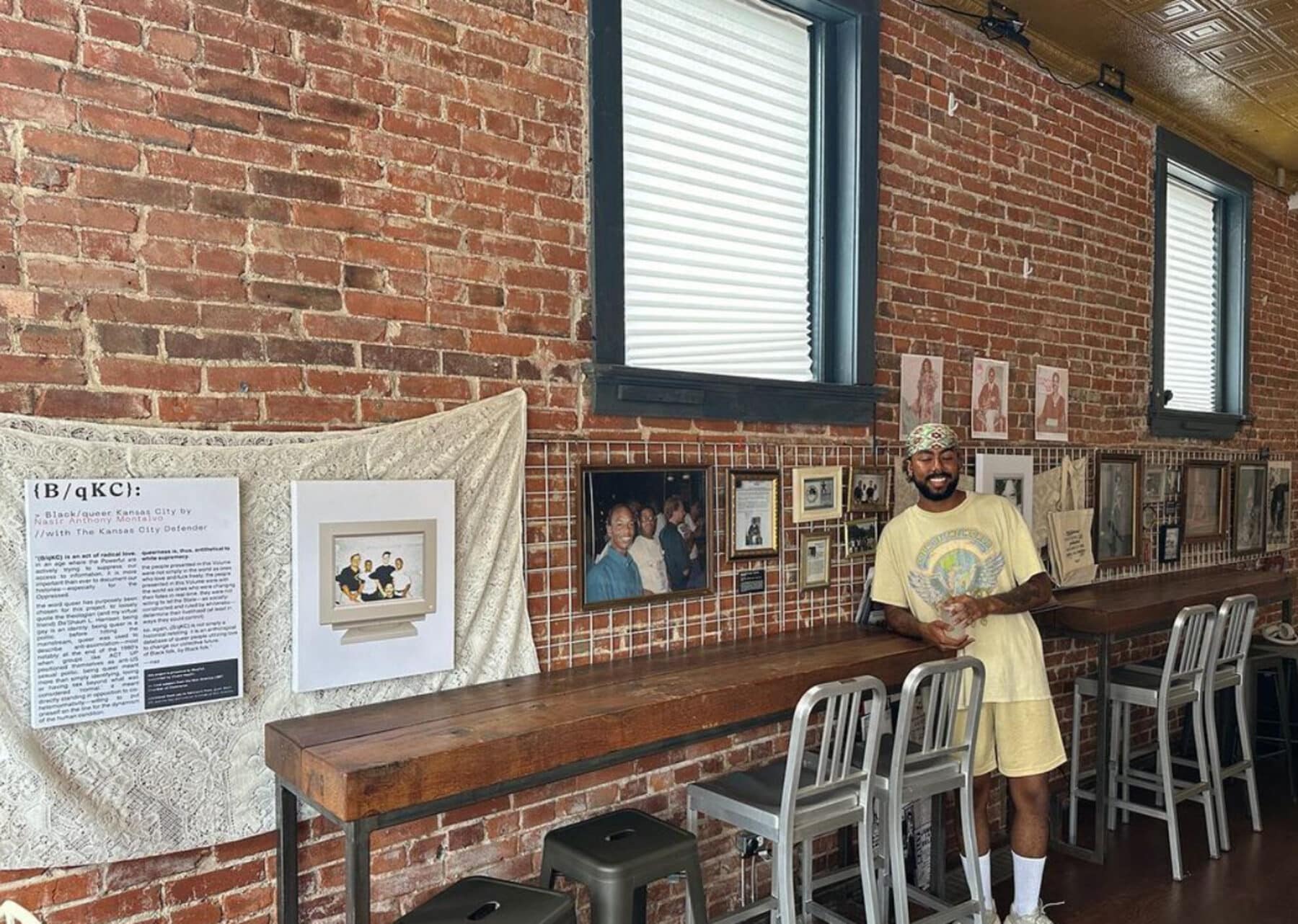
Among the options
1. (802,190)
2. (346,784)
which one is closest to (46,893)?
(346,784)

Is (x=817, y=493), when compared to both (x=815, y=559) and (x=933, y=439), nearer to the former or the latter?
(x=815, y=559)

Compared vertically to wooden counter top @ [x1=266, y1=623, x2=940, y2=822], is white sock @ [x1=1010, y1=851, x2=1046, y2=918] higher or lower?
lower

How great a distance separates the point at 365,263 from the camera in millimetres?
2506

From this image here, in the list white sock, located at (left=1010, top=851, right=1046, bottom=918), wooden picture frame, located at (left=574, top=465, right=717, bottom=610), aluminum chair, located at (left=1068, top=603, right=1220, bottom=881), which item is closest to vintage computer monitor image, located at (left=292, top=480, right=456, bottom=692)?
wooden picture frame, located at (left=574, top=465, right=717, bottom=610)

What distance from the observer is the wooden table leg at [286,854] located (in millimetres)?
2279

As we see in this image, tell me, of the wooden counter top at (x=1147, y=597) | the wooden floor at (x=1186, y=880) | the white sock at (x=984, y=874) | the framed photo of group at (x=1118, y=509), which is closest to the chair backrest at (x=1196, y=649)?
the wooden counter top at (x=1147, y=597)

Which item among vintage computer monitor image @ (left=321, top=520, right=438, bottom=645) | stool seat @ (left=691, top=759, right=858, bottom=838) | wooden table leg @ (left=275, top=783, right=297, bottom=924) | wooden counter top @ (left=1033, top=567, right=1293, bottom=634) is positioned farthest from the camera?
wooden counter top @ (left=1033, top=567, right=1293, bottom=634)

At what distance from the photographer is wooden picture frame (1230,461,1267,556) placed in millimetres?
5930

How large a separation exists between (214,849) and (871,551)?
251cm

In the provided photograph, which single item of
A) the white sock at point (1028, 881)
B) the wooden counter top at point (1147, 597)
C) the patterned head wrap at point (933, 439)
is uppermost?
the patterned head wrap at point (933, 439)

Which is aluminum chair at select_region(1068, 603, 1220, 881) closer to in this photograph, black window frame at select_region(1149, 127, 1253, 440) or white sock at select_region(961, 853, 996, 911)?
white sock at select_region(961, 853, 996, 911)

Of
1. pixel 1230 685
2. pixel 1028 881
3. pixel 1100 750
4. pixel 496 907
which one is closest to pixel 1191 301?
pixel 1230 685

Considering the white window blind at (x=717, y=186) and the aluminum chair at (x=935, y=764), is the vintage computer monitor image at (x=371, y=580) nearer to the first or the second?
the white window blind at (x=717, y=186)

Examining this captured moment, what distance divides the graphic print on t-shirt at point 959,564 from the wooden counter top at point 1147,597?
97 cm
